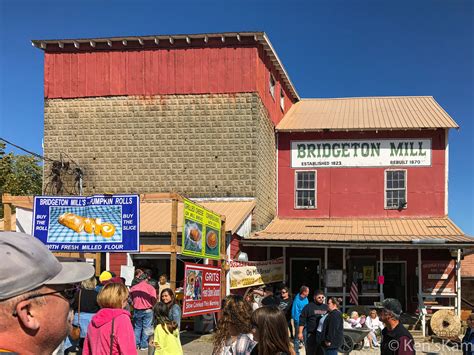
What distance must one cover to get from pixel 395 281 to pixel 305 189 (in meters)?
5.11

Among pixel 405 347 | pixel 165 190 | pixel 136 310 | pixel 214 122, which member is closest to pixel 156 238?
pixel 165 190

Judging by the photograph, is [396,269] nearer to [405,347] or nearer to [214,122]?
[214,122]

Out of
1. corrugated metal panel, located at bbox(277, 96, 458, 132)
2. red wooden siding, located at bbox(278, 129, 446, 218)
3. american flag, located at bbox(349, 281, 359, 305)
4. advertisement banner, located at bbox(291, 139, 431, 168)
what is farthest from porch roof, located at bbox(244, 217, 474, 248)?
corrugated metal panel, located at bbox(277, 96, 458, 132)

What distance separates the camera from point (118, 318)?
198 inches

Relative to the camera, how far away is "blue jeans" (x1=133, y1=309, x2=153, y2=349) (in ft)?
36.4

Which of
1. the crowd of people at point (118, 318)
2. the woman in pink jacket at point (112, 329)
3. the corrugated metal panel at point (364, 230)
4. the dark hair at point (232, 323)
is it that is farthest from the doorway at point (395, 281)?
the woman in pink jacket at point (112, 329)

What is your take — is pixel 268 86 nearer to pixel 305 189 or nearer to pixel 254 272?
pixel 305 189

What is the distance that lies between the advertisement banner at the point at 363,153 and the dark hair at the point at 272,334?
18.8 meters

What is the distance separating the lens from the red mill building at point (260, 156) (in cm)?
1977

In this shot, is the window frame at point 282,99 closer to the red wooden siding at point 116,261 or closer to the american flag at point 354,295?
the american flag at point 354,295

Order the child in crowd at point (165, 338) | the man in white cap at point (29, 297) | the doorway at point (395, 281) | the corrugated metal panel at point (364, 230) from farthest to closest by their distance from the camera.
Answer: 1. the doorway at point (395, 281)
2. the corrugated metal panel at point (364, 230)
3. the child in crowd at point (165, 338)
4. the man in white cap at point (29, 297)

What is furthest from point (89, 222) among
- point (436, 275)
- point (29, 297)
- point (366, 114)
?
point (366, 114)

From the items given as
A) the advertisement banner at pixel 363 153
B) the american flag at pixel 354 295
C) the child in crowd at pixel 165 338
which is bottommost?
the american flag at pixel 354 295

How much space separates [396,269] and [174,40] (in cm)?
1240
